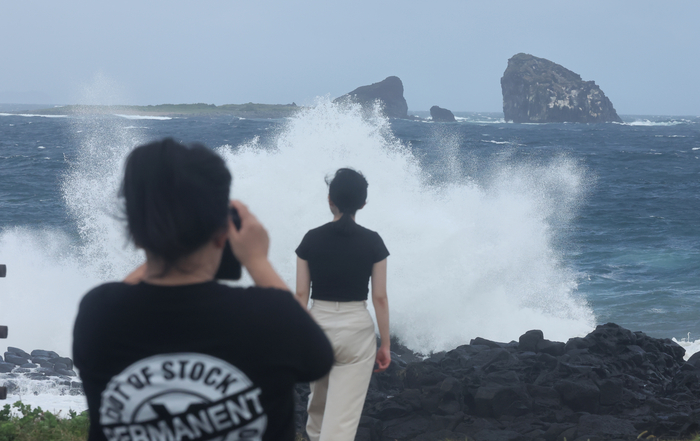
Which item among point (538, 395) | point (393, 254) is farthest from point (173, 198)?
point (393, 254)

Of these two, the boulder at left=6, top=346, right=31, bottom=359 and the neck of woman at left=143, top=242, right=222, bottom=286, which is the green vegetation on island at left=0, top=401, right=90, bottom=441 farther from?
the boulder at left=6, top=346, right=31, bottom=359

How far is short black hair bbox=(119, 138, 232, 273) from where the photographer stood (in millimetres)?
1201

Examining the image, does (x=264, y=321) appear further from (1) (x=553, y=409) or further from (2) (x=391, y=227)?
(2) (x=391, y=227)

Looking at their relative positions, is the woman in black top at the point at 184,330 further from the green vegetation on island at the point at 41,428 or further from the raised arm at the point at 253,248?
the green vegetation on island at the point at 41,428

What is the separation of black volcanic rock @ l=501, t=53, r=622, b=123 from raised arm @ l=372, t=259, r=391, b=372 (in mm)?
112814

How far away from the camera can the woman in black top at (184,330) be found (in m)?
1.21

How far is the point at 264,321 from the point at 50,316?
12.6 m

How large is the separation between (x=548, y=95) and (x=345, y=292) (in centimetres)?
11455

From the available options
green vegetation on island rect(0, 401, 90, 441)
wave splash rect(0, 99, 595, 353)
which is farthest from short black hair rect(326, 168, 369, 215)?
wave splash rect(0, 99, 595, 353)

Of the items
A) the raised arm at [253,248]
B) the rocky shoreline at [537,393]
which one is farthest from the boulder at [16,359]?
the raised arm at [253,248]

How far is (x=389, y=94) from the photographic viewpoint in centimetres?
11694

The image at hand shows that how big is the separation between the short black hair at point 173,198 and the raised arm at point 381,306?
2203 mm

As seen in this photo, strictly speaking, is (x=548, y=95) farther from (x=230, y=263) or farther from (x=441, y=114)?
(x=230, y=263)

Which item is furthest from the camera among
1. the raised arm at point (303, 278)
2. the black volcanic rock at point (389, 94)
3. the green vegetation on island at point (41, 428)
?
the black volcanic rock at point (389, 94)
